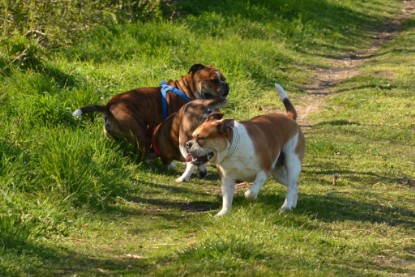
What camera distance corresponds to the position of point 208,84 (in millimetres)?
Result: 11000

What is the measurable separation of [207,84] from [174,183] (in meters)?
1.92

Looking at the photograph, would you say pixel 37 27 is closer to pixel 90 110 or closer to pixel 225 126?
pixel 90 110

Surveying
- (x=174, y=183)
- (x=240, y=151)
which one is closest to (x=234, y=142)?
(x=240, y=151)

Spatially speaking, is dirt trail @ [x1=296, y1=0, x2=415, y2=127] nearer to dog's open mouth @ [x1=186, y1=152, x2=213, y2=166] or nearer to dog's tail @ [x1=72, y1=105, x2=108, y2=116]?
dog's tail @ [x1=72, y1=105, x2=108, y2=116]

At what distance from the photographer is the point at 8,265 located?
6055mm

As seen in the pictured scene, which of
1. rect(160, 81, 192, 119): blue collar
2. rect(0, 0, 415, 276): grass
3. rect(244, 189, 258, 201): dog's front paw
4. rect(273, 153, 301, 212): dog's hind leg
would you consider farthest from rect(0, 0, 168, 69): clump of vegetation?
rect(244, 189, 258, 201): dog's front paw

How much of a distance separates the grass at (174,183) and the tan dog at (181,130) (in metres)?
0.20

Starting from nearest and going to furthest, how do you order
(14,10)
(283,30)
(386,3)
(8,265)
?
(8,265), (14,10), (283,30), (386,3)

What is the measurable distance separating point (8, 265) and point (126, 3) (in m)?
11.3

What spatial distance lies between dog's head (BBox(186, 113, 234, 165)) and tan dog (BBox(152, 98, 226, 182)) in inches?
55.4

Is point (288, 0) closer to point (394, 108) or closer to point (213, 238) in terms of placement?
point (394, 108)

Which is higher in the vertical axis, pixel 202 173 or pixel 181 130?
pixel 181 130

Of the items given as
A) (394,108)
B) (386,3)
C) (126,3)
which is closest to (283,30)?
(126,3)

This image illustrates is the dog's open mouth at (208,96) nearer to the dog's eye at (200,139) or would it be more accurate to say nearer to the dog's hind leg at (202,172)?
the dog's hind leg at (202,172)
